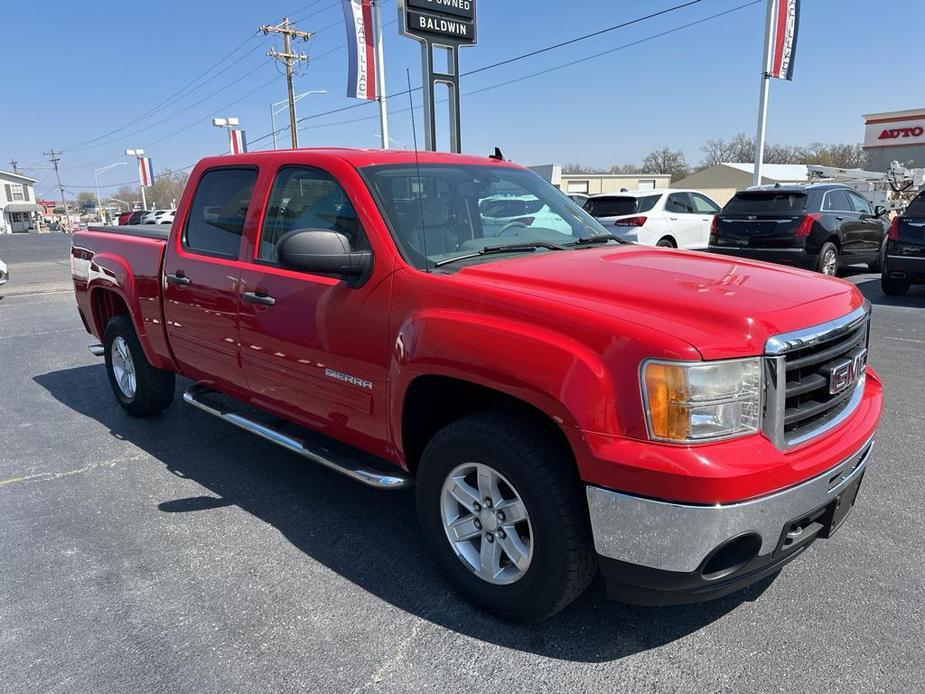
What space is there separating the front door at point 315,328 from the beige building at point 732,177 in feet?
182

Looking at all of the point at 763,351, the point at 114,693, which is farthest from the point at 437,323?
the point at 114,693

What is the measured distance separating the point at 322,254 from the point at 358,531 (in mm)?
1488

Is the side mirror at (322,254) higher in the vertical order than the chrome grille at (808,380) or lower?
higher

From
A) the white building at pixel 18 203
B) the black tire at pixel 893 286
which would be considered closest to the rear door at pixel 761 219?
the black tire at pixel 893 286

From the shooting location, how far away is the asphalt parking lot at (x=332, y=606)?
238 cm

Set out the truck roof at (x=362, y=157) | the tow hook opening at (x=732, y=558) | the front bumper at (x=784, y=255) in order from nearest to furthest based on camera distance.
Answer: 1. the tow hook opening at (x=732, y=558)
2. the truck roof at (x=362, y=157)
3. the front bumper at (x=784, y=255)

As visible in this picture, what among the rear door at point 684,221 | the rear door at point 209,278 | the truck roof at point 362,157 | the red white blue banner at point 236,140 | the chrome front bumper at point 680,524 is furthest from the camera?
the red white blue banner at point 236,140

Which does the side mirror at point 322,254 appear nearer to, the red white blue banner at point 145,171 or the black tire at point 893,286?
the black tire at point 893,286

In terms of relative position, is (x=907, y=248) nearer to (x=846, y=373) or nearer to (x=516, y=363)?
(x=846, y=373)

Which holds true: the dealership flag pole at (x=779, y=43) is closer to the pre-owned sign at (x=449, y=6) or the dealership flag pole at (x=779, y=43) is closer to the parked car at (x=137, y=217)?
the pre-owned sign at (x=449, y=6)

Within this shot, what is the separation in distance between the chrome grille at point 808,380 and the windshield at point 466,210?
1344mm

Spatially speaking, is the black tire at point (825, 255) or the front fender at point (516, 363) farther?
the black tire at point (825, 255)

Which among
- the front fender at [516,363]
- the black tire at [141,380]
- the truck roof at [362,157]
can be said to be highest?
the truck roof at [362,157]

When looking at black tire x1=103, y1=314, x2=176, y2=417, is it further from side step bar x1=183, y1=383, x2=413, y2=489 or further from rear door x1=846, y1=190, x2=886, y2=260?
rear door x1=846, y1=190, x2=886, y2=260
